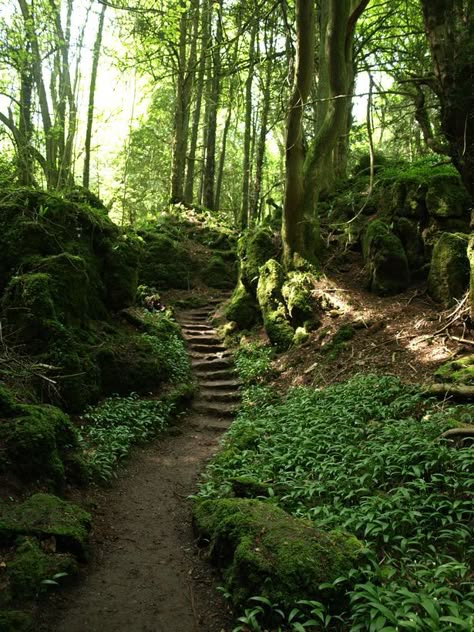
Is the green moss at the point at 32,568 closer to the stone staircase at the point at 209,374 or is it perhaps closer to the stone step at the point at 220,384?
the stone staircase at the point at 209,374

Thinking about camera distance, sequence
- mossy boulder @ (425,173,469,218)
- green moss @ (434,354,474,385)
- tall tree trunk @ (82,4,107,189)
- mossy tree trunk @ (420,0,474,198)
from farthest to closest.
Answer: tall tree trunk @ (82,4,107,189)
mossy boulder @ (425,173,469,218)
green moss @ (434,354,474,385)
mossy tree trunk @ (420,0,474,198)

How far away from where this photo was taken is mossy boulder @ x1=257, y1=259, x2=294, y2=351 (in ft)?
34.4

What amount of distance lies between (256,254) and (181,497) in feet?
26.1

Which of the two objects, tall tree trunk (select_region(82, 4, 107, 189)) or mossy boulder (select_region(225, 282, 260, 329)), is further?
tall tree trunk (select_region(82, 4, 107, 189))

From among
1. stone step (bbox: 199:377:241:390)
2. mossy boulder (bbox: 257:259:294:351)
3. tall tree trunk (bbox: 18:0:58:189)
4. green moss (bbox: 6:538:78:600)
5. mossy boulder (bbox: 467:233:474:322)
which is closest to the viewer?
→ green moss (bbox: 6:538:78:600)

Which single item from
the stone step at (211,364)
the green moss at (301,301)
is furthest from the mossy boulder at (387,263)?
the stone step at (211,364)

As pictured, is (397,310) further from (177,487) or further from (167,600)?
(167,600)

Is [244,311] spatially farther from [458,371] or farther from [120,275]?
[458,371]

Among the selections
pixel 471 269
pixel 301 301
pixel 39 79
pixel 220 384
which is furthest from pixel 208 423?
pixel 39 79

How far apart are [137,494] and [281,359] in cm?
496

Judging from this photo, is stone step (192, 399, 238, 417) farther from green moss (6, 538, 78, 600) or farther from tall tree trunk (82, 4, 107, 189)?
tall tree trunk (82, 4, 107, 189)

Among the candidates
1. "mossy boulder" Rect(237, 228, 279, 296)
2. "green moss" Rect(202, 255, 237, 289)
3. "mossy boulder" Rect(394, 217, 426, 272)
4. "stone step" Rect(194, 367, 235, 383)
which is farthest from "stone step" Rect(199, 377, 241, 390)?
"green moss" Rect(202, 255, 237, 289)

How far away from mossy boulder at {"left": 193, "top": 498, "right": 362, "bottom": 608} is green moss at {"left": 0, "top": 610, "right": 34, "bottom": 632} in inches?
58.7

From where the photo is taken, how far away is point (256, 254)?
1246cm
